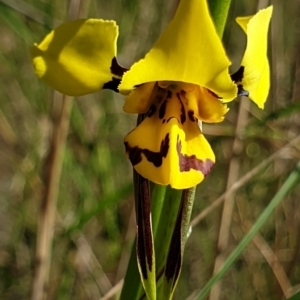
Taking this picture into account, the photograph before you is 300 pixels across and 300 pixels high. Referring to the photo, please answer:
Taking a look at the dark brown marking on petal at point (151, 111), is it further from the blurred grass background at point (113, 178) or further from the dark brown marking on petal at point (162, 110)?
the blurred grass background at point (113, 178)

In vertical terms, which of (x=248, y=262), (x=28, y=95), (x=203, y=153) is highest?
(x=203, y=153)

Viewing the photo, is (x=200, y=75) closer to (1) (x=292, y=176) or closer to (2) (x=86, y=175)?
(1) (x=292, y=176)

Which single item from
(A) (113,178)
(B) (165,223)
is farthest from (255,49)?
(A) (113,178)

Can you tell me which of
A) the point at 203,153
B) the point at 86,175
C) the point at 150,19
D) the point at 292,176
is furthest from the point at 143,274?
the point at 150,19

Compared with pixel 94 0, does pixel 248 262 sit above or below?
below

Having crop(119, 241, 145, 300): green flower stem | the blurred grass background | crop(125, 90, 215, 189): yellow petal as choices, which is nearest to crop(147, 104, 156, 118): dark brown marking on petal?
crop(125, 90, 215, 189): yellow petal

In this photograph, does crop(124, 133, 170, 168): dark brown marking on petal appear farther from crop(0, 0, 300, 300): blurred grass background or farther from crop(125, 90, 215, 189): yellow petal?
crop(0, 0, 300, 300): blurred grass background
